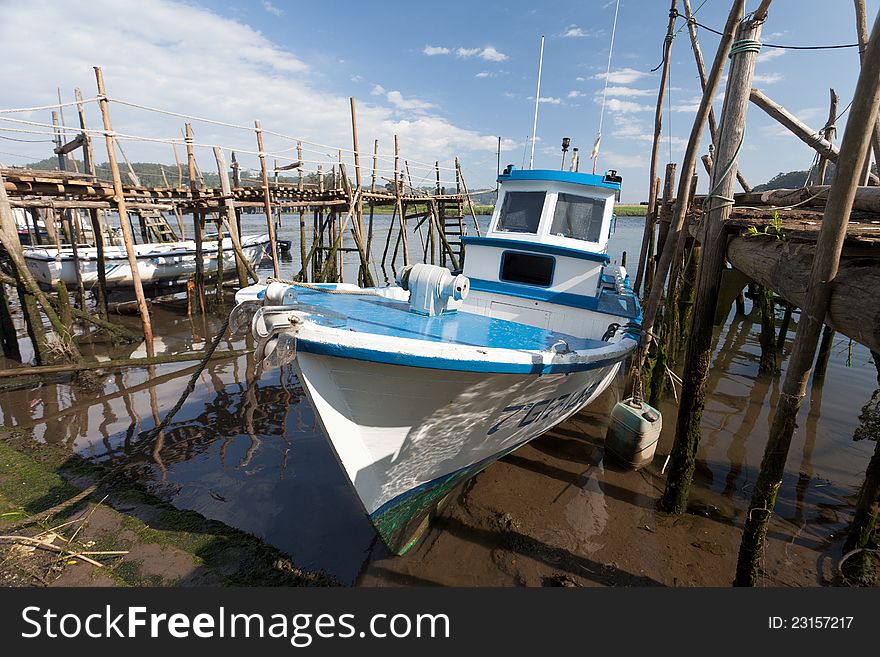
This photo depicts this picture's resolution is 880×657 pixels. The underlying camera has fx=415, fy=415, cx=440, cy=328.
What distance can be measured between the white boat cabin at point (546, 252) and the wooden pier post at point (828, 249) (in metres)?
2.97

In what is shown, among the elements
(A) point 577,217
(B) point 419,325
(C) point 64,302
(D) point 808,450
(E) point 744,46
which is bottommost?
(D) point 808,450

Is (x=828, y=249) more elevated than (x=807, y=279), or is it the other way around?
(x=828, y=249)

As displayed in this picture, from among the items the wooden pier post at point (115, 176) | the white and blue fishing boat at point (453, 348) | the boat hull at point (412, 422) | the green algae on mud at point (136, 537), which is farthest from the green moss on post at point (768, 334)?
the wooden pier post at point (115, 176)

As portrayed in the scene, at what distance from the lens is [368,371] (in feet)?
11.1

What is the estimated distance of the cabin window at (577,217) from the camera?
269 inches

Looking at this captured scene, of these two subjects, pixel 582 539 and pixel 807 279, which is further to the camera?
pixel 582 539

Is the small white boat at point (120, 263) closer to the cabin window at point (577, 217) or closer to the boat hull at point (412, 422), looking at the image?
the cabin window at point (577, 217)

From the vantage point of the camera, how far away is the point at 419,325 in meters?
4.44

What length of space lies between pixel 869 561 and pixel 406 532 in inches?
179

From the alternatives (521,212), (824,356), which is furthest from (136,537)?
(824,356)

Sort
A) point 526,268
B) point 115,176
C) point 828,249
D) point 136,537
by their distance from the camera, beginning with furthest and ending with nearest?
point 115,176 < point 526,268 < point 136,537 < point 828,249

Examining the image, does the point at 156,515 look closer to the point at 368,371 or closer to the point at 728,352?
the point at 368,371

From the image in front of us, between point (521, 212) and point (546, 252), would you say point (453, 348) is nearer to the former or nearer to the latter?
point (546, 252)

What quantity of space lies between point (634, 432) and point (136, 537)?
238 inches
